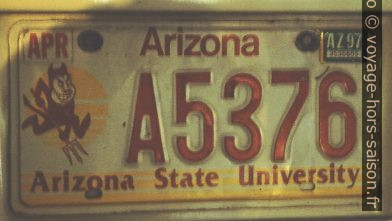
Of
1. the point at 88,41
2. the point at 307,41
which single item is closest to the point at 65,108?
the point at 88,41

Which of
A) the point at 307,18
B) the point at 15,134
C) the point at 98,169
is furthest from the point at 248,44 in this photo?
the point at 15,134

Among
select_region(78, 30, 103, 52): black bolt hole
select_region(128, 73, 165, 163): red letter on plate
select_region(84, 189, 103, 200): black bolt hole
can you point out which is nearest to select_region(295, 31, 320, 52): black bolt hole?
select_region(128, 73, 165, 163): red letter on plate

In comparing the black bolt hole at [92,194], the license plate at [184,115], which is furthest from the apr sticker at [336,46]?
the black bolt hole at [92,194]

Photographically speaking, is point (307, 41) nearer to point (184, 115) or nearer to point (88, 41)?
point (184, 115)

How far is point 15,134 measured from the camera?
191 cm

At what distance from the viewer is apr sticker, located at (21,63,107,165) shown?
75.0 inches

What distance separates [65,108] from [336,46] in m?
0.91

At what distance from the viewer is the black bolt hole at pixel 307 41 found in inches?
78.3

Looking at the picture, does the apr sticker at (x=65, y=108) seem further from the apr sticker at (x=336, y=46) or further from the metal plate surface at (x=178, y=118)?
the apr sticker at (x=336, y=46)

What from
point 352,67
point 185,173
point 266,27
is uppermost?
point 266,27

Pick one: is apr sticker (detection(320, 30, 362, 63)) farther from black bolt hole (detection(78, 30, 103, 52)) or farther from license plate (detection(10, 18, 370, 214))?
black bolt hole (detection(78, 30, 103, 52))

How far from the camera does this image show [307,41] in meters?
1.99

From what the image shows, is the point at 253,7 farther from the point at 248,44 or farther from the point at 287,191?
the point at 287,191

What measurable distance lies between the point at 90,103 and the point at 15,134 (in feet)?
0.84
